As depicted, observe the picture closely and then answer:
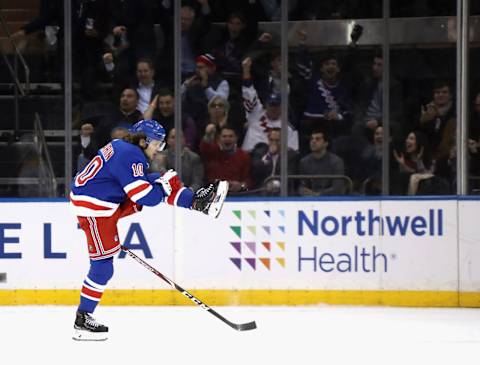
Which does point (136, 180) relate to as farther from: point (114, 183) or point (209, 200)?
point (209, 200)

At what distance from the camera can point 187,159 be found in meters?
6.77

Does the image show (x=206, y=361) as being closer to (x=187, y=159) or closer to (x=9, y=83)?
(x=187, y=159)

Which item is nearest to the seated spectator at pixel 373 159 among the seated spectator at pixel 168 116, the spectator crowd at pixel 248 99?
the spectator crowd at pixel 248 99

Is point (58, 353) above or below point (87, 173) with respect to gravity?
below

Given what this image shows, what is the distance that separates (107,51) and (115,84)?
224 mm

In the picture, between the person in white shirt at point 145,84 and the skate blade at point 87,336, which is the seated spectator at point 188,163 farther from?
the skate blade at point 87,336

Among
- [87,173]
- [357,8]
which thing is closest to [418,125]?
[357,8]

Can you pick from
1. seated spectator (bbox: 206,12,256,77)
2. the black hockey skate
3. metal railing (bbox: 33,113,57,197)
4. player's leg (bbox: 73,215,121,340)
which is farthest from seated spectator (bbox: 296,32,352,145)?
the black hockey skate

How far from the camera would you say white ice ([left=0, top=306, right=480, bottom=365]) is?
475cm

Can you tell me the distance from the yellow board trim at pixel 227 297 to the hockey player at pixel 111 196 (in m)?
1.19

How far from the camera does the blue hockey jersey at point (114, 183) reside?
5.04 metres

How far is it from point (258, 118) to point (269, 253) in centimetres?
90

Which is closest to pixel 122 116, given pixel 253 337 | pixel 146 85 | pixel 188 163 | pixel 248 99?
pixel 146 85

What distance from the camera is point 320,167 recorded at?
22.2 ft
